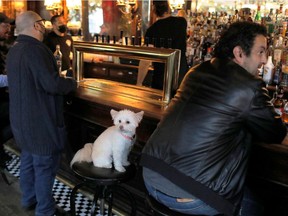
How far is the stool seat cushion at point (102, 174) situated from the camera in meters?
1.92

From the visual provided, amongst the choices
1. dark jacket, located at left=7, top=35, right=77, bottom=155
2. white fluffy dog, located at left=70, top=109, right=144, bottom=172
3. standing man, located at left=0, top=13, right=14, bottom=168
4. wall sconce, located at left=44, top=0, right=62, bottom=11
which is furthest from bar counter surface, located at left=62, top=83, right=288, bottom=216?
wall sconce, located at left=44, top=0, right=62, bottom=11

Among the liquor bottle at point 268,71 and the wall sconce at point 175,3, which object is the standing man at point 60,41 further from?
the liquor bottle at point 268,71

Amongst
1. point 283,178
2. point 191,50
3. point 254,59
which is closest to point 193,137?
point 254,59

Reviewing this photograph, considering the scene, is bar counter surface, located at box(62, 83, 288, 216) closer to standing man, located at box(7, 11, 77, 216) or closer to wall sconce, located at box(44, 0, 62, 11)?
standing man, located at box(7, 11, 77, 216)

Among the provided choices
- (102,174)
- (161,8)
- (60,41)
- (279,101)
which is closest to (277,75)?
(279,101)

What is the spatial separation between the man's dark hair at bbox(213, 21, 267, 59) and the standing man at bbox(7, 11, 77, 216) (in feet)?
3.88

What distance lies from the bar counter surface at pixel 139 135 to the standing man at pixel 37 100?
1.14ft

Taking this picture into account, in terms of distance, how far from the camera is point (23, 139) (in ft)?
7.73

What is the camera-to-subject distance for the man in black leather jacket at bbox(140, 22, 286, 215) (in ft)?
4.50

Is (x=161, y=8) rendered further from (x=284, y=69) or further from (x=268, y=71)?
(x=284, y=69)

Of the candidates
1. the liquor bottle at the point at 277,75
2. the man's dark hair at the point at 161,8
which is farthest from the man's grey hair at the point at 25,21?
the liquor bottle at the point at 277,75

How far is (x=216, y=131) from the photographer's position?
1.38 metres

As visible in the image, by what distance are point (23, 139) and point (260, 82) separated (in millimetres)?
1711

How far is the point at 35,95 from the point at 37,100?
0.04m
